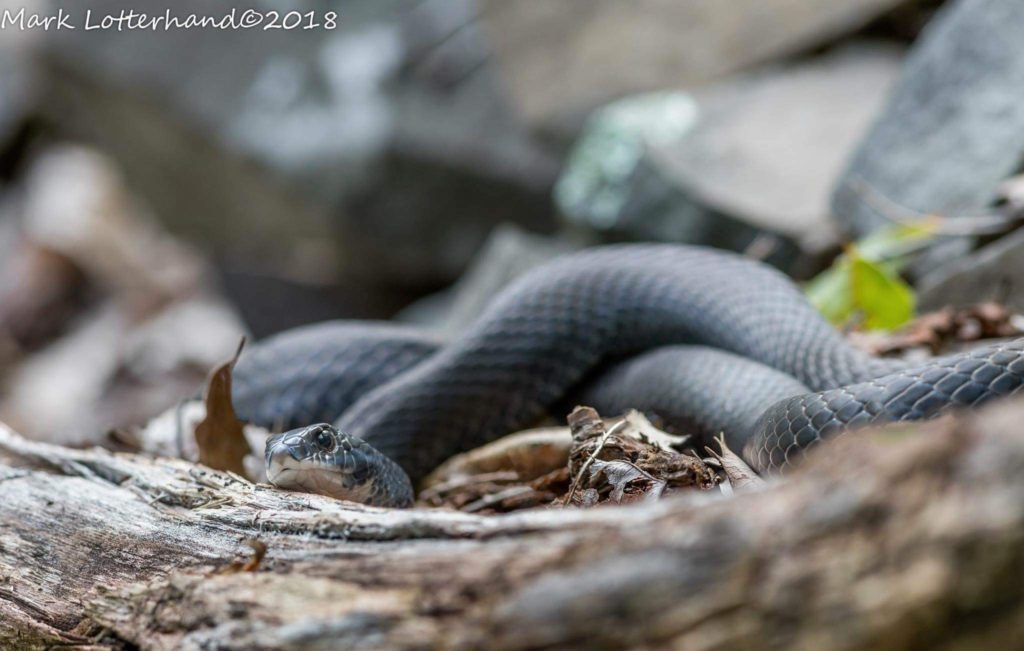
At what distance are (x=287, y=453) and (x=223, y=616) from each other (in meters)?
1.14

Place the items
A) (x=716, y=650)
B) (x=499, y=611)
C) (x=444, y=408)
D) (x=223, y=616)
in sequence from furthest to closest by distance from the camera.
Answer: (x=444, y=408), (x=223, y=616), (x=499, y=611), (x=716, y=650)

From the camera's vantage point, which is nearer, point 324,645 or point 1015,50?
point 324,645

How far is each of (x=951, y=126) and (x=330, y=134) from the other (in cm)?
668

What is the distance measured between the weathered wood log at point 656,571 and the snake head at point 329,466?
60cm

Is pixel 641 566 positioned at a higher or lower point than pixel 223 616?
higher

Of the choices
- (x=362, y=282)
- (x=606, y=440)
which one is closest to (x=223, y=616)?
(x=606, y=440)

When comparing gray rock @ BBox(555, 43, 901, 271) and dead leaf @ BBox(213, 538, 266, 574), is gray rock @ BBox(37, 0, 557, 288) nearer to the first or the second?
gray rock @ BBox(555, 43, 901, 271)

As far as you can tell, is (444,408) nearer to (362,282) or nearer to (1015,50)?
(1015,50)

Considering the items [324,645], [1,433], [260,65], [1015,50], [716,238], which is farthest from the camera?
[260,65]

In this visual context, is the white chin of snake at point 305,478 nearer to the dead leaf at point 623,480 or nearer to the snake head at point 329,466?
the snake head at point 329,466

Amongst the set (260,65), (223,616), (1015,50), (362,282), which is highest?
(260,65)

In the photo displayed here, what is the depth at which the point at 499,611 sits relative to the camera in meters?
1.79

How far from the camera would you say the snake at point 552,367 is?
3.76 meters

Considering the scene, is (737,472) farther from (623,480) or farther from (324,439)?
(324,439)
